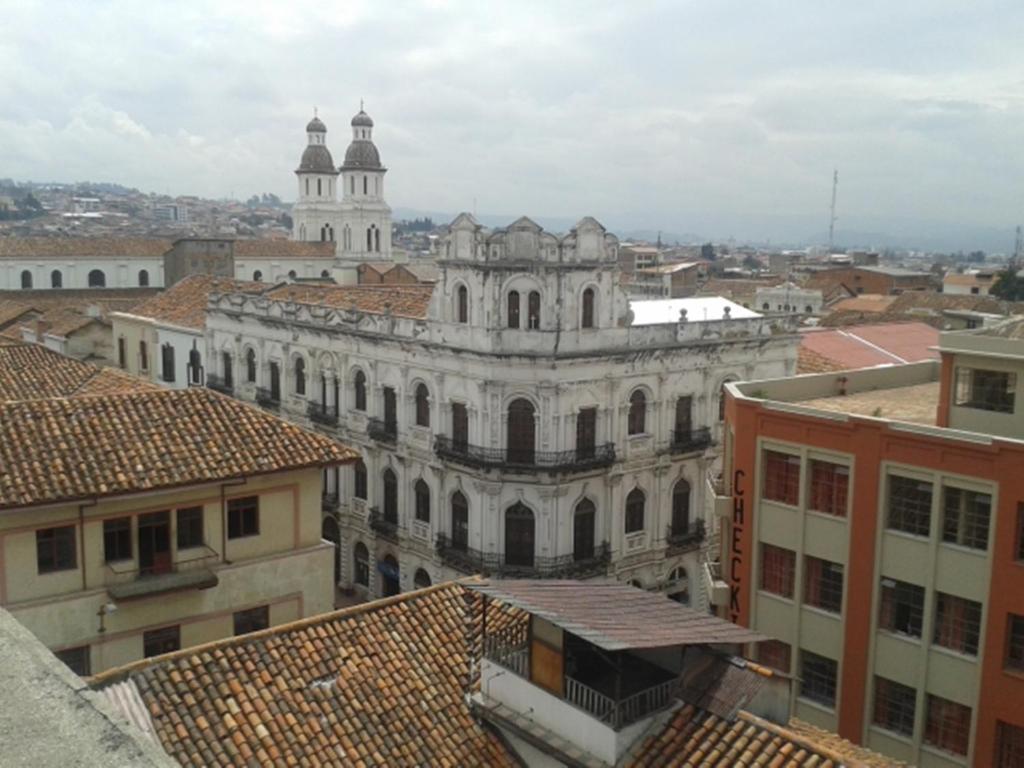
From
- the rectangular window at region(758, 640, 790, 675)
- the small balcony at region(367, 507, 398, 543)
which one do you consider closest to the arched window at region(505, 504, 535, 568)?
the small balcony at region(367, 507, 398, 543)

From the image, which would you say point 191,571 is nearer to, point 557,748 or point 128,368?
point 557,748

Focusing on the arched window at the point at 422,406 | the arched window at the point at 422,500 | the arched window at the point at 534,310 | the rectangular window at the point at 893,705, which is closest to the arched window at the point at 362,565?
the arched window at the point at 422,500

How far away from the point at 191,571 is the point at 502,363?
1657 cm

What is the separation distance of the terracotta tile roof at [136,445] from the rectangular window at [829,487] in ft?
34.5

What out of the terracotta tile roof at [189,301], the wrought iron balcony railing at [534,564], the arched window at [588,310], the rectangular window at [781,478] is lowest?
the wrought iron balcony railing at [534,564]

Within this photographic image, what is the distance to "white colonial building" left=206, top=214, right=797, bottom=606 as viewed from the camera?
36438 mm

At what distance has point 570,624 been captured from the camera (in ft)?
44.6

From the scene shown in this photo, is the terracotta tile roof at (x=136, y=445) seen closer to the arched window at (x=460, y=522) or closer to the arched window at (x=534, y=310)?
the arched window at (x=534, y=310)

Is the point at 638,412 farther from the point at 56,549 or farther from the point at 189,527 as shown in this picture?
the point at 56,549

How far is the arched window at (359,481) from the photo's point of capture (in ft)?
142

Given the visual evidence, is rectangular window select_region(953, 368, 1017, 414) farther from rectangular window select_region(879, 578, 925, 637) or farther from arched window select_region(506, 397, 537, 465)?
arched window select_region(506, 397, 537, 465)

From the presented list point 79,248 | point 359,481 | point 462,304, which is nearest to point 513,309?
point 462,304

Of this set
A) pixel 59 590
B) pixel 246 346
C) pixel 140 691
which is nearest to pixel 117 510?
pixel 59 590

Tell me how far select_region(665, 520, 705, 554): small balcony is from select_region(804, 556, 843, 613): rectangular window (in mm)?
17458
